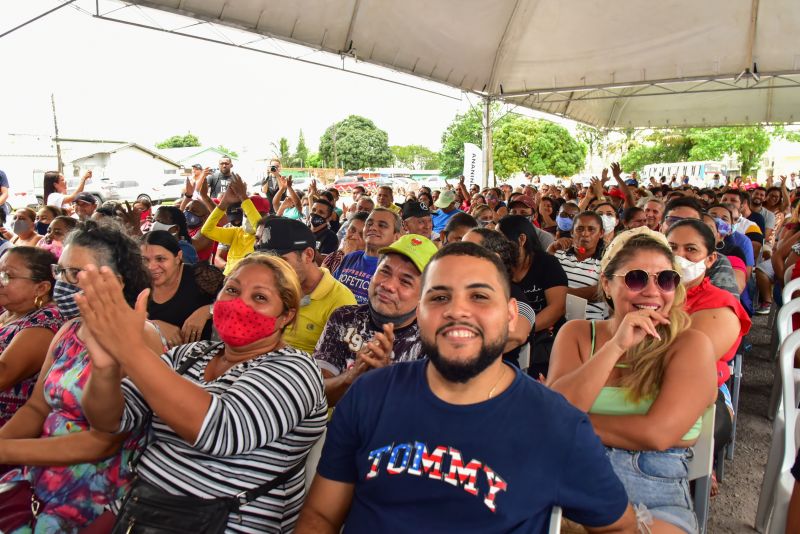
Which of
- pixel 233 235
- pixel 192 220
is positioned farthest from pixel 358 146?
pixel 233 235

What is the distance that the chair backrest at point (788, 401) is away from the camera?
229cm

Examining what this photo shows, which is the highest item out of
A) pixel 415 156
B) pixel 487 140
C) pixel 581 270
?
pixel 415 156

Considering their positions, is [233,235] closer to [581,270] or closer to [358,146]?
[581,270]

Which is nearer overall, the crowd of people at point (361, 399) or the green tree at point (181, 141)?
the crowd of people at point (361, 399)

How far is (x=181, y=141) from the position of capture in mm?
72500

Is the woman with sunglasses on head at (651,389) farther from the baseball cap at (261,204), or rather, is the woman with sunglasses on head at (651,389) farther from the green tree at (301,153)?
the green tree at (301,153)

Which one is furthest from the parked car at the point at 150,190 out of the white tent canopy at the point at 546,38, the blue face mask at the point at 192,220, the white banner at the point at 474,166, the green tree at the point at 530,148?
the blue face mask at the point at 192,220

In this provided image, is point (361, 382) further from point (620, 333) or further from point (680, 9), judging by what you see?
point (680, 9)

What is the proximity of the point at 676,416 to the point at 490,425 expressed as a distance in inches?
32.8

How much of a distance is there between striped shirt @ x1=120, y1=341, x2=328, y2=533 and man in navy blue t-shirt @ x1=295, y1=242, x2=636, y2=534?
0.55 feet

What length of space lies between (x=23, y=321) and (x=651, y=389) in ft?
9.05

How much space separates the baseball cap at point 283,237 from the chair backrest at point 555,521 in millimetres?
2308

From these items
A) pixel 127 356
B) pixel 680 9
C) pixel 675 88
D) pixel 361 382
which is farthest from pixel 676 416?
pixel 675 88

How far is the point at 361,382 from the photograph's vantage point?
1.72m
